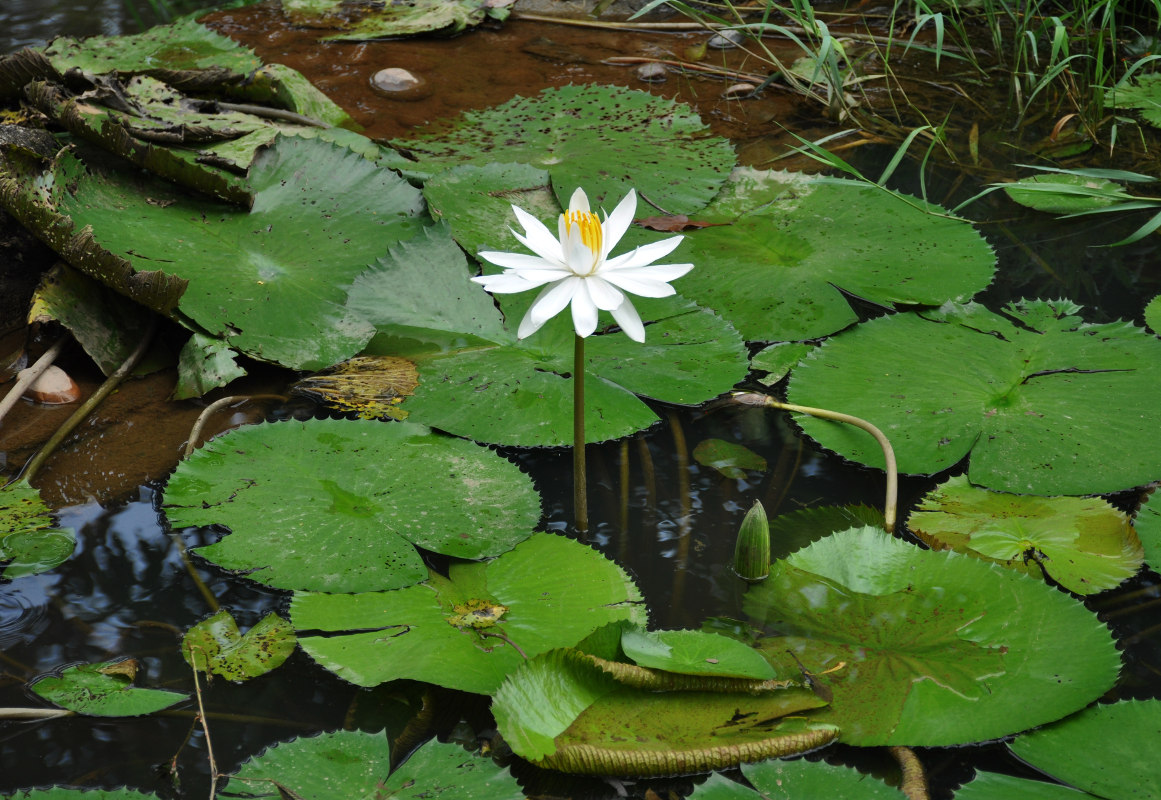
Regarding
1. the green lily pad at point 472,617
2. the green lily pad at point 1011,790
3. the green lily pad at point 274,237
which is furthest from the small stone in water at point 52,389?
the green lily pad at point 1011,790

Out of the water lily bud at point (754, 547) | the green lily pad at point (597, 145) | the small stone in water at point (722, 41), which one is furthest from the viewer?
the small stone in water at point (722, 41)

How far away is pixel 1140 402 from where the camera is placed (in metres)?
1.67

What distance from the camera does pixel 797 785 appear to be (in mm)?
1083

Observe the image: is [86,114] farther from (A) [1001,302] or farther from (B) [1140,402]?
(B) [1140,402]

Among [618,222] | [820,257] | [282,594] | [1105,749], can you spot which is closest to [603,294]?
[618,222]

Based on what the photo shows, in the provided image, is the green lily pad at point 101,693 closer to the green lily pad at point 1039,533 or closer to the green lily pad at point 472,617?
the green lily pad at point 472,617

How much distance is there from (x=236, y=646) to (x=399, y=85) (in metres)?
2.46

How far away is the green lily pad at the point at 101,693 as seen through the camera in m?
1.25

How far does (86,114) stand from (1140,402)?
242 cm

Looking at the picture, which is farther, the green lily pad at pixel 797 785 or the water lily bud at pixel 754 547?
the water lily bud at pixel 754 547

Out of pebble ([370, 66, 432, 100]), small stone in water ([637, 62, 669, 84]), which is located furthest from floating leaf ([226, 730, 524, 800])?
small stone in water ([637, 62, 669, 84])

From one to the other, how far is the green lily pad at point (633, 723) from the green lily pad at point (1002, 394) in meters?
0.62

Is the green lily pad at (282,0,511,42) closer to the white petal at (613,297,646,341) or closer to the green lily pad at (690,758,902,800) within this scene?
the white petal at (613,297,646,341)

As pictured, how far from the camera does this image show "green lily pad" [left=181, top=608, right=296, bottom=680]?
1320mm
